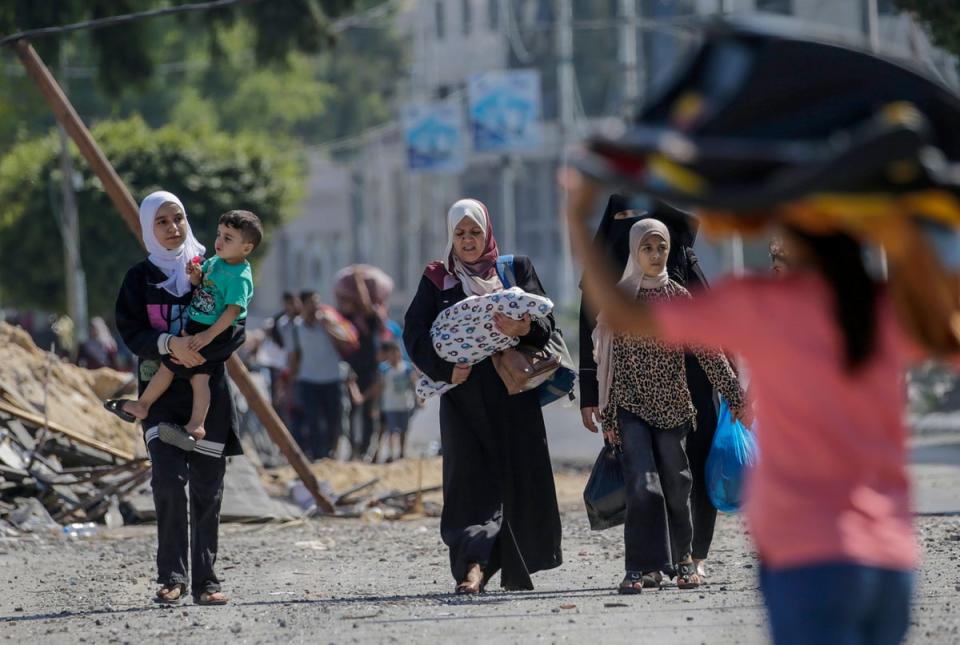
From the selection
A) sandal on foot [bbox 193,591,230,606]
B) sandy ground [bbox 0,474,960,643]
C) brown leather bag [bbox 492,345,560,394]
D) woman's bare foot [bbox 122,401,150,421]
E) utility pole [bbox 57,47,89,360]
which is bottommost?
sandy ground [bbox 0,474,960,643]

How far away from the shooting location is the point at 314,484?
41.9 feet

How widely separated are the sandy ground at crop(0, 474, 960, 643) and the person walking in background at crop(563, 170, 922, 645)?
2.91 m

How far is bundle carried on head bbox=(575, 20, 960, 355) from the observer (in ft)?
13.2

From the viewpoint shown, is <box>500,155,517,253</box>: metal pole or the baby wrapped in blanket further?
<box>500,155,517,253</box>: metal pole

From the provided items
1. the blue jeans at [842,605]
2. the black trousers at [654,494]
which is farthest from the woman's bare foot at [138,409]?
the blue jeans at [842,605]

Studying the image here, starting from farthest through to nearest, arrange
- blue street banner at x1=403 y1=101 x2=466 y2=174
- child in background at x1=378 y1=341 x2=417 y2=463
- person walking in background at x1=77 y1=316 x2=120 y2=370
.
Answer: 1. blue street banner at x1=403 y1=101 x2=466 y2=174
2. person walking in background at x1=77 y1=316 x2=120 y2=370
3. child in background at x1=378 y1=341 x2=417 y2=463

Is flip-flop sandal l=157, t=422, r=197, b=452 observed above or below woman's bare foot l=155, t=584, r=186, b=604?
above

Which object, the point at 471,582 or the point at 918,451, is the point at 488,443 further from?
the point at 918,451

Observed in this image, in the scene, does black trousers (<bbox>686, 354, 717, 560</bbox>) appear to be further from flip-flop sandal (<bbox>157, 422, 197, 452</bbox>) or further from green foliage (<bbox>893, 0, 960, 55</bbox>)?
green foliage (<bbox>893, 0, 960, 55</bbox>)

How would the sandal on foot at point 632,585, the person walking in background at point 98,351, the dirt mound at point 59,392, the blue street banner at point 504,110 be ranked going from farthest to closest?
the blue street banner at point 504,110 < the person walking in background at point 98,351 < the dirt mound at point 59,392 < the sandal on foot at point 632,585

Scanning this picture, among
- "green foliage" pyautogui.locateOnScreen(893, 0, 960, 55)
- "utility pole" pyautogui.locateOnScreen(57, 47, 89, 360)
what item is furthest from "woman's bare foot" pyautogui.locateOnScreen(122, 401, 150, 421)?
"utility pole" pyautogui.locateOnScreen(57, 47, 89, 360)

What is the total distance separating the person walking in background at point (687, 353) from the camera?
8.93 metres

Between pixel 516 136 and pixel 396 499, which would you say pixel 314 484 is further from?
pixel 516 136

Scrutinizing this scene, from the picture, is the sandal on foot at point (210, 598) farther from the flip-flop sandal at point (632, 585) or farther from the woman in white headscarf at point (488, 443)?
the flip-flop sandal at point (632, 585)
